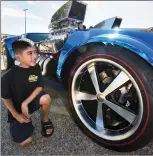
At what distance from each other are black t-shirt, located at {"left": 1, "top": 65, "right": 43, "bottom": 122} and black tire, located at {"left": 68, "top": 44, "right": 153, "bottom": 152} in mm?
581

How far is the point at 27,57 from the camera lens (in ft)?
7.59

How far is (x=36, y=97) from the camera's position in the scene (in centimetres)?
245

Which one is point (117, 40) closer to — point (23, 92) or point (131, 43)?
point (131, 43)

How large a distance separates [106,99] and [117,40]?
0.53m

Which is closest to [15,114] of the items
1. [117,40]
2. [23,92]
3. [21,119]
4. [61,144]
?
[21,119]

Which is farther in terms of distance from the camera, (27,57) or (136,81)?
(27,57)

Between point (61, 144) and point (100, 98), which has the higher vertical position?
point (100, 98)

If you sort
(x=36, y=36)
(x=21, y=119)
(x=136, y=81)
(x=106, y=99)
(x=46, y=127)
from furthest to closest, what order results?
(x=36, y=36)
(x=46, y=127)
(x=21, y=119)
(x=106, y=99)
(x=136, y=81)

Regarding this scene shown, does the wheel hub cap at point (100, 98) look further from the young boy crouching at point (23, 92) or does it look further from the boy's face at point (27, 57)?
the boy's face at point (27, 57)

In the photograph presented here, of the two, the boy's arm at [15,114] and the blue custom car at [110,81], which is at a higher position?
the blue custom car at [110,81]

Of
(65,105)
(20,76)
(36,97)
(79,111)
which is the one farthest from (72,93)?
(65,105)

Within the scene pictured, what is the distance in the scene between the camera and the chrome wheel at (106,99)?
6.72 ft

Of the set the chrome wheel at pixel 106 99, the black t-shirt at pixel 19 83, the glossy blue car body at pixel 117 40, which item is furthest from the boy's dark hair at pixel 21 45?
the chrome wheel at pixel 106 99

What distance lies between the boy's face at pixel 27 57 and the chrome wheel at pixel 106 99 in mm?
440
